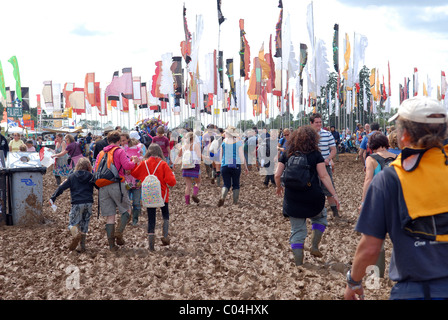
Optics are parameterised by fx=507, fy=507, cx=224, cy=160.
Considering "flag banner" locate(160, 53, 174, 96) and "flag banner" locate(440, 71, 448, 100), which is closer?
"flag banner" locate(160, 53, 174, 96)

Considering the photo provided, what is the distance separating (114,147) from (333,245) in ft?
12.1

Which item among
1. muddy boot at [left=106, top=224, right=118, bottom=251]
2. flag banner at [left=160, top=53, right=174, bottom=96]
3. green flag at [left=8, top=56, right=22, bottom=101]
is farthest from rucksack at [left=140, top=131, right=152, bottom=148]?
green flag at [left=8, top=56, right=22, bottom=101]

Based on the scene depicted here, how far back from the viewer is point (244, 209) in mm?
11734

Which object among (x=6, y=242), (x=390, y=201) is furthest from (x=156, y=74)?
(x=390, y=201)

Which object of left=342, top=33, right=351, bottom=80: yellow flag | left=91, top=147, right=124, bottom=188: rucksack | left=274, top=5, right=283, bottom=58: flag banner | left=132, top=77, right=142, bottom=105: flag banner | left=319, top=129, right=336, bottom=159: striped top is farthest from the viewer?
left=132, top=77, right=142, bottom=105: flag banner

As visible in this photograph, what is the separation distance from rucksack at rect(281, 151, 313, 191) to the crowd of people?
13 mm

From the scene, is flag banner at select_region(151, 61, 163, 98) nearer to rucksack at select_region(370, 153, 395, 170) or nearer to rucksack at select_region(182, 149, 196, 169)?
rucksack at select_region(182, 149, 196, 169)

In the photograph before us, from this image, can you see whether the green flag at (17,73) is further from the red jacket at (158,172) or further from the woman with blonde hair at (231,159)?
the red jacket at (158,172)

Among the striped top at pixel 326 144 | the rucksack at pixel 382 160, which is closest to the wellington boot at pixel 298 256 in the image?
the rucksack at pixel 382 160

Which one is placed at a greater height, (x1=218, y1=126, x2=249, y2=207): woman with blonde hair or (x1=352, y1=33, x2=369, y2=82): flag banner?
(x1=352, y1=33, x2=369, y2=82): flag banner

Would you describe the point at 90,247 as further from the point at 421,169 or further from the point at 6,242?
the point at 421,169

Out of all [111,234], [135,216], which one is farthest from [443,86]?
[111,234]

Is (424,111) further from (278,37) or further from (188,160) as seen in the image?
(278,37)

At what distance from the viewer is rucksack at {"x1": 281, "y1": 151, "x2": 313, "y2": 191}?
20.2 ft
